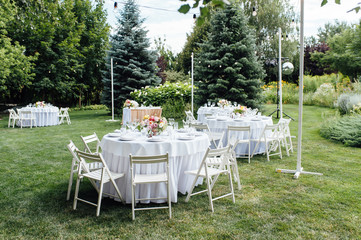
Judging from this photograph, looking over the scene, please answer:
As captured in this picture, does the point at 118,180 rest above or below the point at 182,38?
below

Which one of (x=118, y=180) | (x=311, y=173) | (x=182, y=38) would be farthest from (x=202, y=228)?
(x=182, y=38)

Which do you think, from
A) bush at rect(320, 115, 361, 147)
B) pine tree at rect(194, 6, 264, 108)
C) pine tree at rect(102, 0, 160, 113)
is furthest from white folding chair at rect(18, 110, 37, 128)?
bush at rect(320, 115, 361, 147)

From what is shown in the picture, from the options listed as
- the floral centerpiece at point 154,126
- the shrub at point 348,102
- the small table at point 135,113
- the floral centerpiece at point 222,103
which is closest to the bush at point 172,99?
the small table at point 135,113

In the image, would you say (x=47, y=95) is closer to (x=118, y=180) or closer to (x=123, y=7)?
(x=123, y=7)

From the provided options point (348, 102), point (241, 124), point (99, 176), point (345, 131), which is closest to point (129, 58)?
point (348, 102)

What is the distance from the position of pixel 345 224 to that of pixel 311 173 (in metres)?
2.15

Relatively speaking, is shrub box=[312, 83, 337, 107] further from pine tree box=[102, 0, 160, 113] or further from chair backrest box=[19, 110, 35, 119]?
chair backrest box=[19, 110, 35, 119]

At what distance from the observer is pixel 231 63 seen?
46.4 feet

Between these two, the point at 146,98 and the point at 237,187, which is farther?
the point at 146,98

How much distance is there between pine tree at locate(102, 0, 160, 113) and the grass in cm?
1262

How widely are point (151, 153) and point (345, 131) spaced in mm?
6887

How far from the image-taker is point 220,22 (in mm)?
14508

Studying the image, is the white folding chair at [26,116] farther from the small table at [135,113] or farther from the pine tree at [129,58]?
the pine tree at [129,58]

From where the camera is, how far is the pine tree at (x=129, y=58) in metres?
18.5
